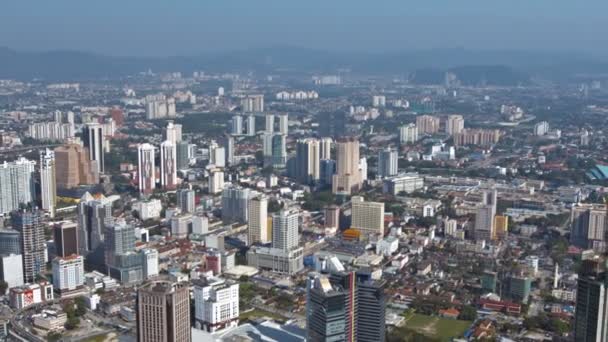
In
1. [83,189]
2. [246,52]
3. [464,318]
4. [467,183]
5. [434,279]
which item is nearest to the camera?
[464,318]

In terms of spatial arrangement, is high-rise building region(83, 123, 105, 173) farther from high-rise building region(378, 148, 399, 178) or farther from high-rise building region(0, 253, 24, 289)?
high-rise building region(0, 253, 24, 289)

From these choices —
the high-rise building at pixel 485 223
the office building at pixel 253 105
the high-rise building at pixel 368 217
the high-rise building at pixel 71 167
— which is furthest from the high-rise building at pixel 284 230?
the office building at pixel 253 105

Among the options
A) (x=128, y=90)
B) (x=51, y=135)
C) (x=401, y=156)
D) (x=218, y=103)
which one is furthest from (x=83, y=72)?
(x=401, y=156)

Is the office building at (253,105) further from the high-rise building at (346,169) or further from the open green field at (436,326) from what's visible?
the open green field at (436,326)

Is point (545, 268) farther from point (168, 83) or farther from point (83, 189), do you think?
point (168, 83)

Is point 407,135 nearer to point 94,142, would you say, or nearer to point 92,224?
point 94,142

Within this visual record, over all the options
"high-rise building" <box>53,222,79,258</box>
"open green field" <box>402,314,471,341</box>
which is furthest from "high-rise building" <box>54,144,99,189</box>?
"open green field" <box>402,314,471,341</box>

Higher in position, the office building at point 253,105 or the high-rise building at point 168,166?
the office building at point 253,105
